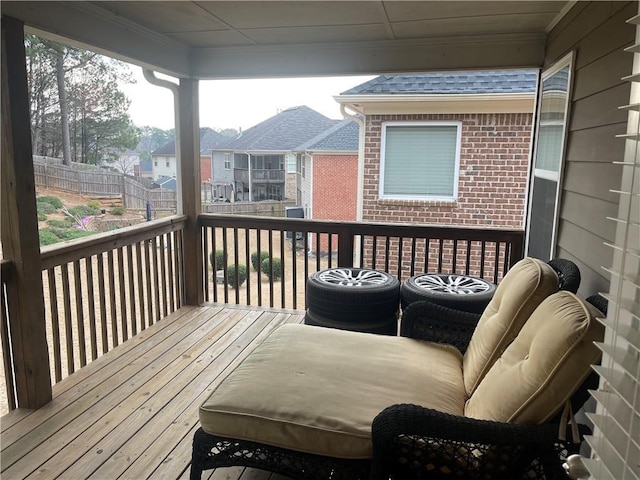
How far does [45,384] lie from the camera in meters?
2.69

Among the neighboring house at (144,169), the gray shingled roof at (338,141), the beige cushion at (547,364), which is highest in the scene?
the gray shingled roof at (338,141)

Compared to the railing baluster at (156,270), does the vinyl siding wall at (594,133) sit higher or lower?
higher

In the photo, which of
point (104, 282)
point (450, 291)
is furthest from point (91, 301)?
point (450, 291)

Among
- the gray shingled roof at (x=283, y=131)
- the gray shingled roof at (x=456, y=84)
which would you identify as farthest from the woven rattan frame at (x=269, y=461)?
the gray shingled roof at (x=283, y=131)

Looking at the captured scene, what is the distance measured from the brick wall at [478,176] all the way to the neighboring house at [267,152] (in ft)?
7.43

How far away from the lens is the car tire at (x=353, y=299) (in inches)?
122

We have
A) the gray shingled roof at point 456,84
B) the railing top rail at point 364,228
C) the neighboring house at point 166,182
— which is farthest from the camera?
the gray shingled roof at point 456,84

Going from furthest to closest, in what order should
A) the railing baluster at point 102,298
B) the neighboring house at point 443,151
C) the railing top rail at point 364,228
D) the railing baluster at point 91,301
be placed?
the neighboring house at point 443,151 < the railing top rail at point 364,228 < the railing baluster at point 102,298 < the railing baluster at point 91,301

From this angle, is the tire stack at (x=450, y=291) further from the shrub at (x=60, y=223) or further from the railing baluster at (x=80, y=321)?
the shrub at (x=60, y=223)

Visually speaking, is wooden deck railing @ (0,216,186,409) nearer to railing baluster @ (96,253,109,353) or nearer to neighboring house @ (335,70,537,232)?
railing baluster @ (96,253,109,353)

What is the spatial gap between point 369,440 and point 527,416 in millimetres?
547

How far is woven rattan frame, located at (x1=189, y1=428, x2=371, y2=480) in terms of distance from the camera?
1736 millimetres

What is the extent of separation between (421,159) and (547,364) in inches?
172

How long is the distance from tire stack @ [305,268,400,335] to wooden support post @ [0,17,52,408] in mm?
1661
